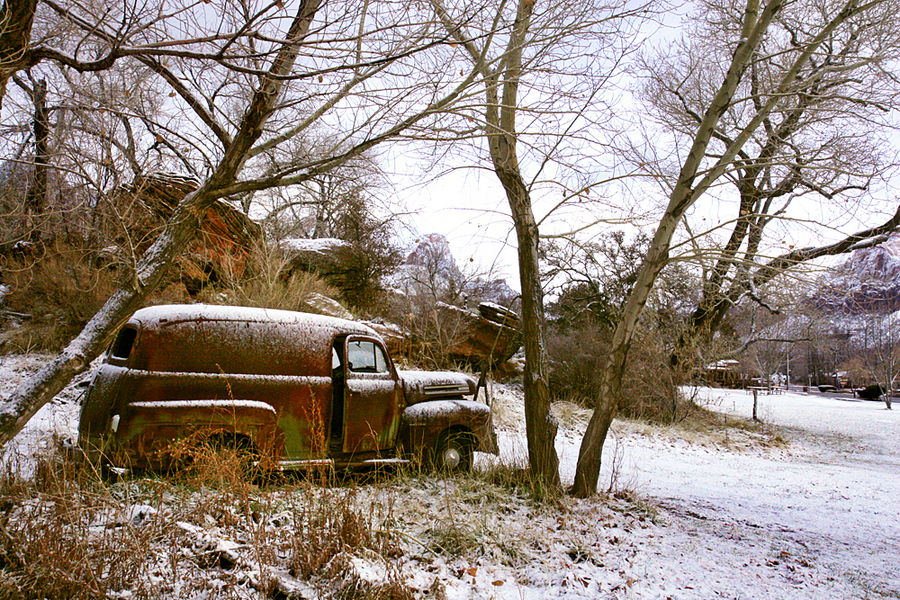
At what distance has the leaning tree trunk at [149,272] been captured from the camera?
3.71 metres

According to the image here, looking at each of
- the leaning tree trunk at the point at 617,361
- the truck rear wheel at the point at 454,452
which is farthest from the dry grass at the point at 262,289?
the leaning tree trunk at the point at 617,361

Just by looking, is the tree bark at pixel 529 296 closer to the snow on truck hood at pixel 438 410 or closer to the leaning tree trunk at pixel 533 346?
the leaning tree trunk at pixel 533 346

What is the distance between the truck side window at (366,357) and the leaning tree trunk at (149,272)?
2341 millimetres

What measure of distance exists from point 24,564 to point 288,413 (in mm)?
2602

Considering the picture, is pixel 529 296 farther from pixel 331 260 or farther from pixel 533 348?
pixel 331 260

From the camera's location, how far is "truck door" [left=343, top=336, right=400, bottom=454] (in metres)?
5.72

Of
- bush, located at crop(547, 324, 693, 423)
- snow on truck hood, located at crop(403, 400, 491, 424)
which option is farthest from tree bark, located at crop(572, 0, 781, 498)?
bush, located at crop(547, 324, 693, 423)

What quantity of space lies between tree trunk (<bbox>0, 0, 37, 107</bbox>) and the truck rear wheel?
5.25 metres

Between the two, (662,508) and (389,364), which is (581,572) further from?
(389,364)

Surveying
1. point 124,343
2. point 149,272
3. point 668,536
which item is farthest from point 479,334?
point 149,272

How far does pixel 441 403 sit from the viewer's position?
20.9 feet

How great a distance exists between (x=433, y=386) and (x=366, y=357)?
99cm

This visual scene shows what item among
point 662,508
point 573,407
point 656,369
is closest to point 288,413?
point 662,508

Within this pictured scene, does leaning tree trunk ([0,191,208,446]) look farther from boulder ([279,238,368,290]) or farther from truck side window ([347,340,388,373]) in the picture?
boulder ([279,238,368,290])
